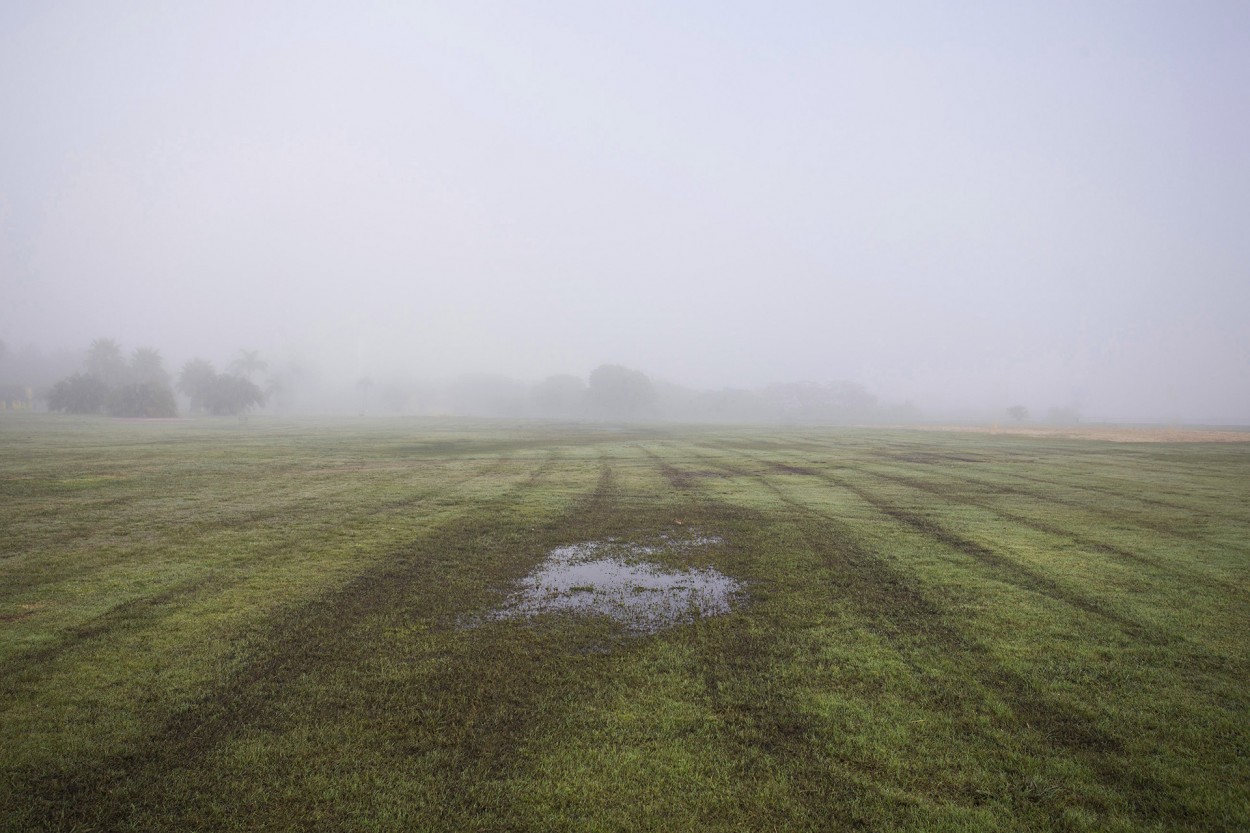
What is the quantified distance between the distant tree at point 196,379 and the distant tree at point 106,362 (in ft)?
28.6

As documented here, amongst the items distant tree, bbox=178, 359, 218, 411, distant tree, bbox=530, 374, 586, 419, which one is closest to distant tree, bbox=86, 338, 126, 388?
distant tree, bbox=178, 359, 218, 411

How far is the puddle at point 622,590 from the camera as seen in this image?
30.5 feet

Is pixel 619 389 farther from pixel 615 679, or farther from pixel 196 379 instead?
pixel 615 679

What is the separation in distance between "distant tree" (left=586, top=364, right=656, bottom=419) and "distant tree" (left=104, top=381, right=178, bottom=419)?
79.3 m

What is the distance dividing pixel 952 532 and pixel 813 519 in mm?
3711

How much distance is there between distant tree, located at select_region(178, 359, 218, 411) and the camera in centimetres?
9531

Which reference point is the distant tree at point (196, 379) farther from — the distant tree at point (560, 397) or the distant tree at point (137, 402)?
the distant tree at point (560, 397)

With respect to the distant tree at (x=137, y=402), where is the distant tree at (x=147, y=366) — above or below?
above

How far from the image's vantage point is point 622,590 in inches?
414

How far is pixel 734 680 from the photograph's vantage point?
6.98m

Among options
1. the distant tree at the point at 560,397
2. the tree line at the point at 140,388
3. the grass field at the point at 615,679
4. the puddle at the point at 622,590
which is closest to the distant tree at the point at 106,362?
the tree line at the point at 140,388

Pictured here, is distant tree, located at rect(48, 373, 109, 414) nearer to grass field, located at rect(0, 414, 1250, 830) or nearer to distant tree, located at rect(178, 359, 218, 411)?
distant tree, located at rect(178, 359, 218, 411)

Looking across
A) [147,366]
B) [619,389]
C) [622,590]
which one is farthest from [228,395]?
[622,590]

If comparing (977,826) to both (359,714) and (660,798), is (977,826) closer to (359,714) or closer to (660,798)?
(660,798)
